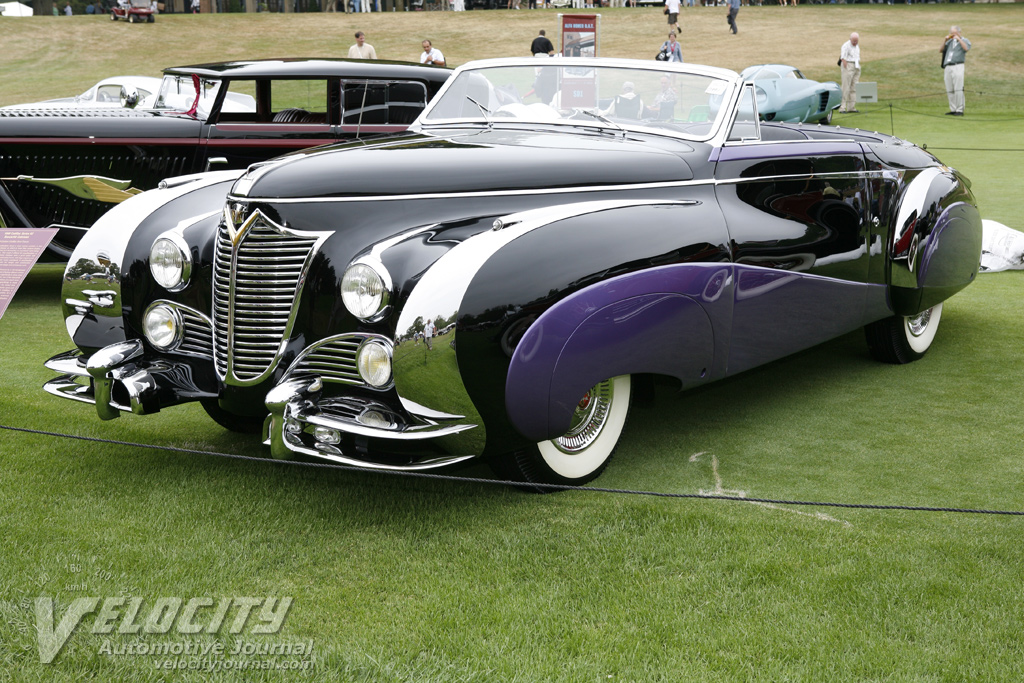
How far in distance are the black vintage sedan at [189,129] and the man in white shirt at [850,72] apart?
16541mm

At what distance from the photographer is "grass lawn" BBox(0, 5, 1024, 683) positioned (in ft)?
8.36

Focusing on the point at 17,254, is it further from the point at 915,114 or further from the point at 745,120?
the point at 915,114

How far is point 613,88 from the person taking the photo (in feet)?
15.0

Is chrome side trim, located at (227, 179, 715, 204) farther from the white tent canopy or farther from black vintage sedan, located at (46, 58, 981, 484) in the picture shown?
the white tent canopy

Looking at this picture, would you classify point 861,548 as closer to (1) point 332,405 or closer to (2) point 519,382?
(2) point 519,382

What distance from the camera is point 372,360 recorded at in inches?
122

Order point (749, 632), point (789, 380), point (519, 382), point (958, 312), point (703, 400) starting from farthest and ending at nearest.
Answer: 1. point (958, 312)
2. point (789, 380)
3. point (703, 400)
4. point (519, 382)
5. point (749, 632)

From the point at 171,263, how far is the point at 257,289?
0.57 m

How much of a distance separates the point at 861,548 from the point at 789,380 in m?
2.20

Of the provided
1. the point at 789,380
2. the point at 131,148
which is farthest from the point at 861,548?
the point at 131,148

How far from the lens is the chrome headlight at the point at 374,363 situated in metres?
3.09

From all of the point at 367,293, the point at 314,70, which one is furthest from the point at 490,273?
the point at 314,70

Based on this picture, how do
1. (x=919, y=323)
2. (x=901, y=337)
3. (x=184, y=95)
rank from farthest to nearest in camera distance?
(x=184, y=95)
(x=919, y=323)
(x=901, y=337)

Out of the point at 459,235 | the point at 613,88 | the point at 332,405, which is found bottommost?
the point at 332,405
